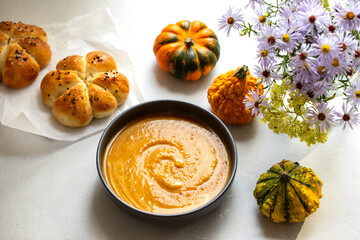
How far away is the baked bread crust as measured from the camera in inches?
72.5

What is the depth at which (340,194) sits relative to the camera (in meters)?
1.60

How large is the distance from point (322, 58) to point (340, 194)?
69 cm

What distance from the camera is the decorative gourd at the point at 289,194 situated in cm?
142

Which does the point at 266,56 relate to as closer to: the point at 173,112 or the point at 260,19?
the point at 260,19

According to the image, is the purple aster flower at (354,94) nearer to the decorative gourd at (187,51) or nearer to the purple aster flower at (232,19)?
the purple aster flower at (232,19)

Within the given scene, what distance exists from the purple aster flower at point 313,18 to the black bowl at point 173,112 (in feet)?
1.75

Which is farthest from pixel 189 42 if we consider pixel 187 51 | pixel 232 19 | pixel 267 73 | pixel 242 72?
pixel 267 73

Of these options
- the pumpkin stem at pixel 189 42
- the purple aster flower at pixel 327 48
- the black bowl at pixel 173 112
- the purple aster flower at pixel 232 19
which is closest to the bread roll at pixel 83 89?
the black bowl at pixel 173 112

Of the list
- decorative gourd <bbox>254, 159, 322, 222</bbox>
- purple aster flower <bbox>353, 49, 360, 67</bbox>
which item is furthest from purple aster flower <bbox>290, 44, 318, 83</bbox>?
decorative gourd <bbox>254, 159, 322, 222</bbox>

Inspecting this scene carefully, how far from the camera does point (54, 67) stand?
199 centimetres

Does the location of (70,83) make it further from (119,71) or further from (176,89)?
(176,89)

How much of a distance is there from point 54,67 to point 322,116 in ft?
4.29

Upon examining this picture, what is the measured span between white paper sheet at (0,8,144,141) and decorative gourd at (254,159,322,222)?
761mm

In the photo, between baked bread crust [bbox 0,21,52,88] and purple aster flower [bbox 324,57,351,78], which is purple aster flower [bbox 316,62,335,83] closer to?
purple aster flower [bbox 324,57,351,78]
